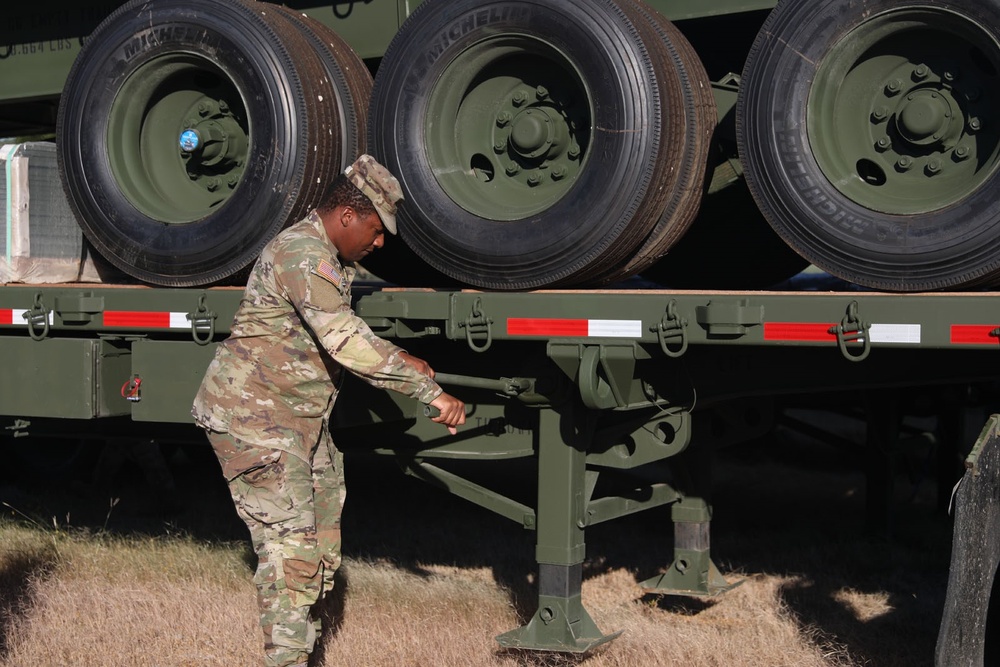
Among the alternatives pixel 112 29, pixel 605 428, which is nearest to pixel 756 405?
pixel 605 428

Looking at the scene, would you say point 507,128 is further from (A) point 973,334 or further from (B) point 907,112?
(A) point 973,334

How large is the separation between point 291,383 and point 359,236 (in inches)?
20.3

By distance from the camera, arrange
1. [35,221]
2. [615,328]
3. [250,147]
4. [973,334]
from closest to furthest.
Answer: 1. [973,334]
2. [615,328]
3. [250,147]
4. [35,221]

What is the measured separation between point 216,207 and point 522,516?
61.8 inches

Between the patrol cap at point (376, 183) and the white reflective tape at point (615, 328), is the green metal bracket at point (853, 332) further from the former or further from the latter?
the patrol cap at point (376, 183)

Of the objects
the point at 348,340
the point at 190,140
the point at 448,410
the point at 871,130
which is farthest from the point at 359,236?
the point at 871,130

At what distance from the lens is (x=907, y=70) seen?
12.7ft

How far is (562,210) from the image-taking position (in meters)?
4.09

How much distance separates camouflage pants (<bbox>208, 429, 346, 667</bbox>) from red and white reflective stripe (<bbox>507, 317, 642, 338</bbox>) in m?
0.81

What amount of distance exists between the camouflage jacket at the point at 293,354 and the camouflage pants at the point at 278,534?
0.18 feet

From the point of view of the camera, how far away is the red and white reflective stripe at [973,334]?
3.57 metres

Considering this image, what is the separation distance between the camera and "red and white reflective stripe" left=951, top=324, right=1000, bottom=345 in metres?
3.57

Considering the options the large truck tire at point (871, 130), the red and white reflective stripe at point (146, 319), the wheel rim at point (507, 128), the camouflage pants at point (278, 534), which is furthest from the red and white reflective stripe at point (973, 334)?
the red and white reflective stripe at point (146, 319)

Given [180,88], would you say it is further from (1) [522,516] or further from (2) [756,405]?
(2) [756,405]
